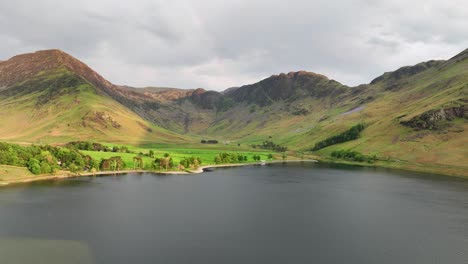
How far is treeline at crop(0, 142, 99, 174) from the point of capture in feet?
522

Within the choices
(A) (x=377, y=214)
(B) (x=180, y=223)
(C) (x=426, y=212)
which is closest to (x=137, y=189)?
(B) (x=180, y=223)

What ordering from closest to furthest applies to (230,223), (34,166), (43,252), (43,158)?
(43,252)
(230,223)
(34,166)
(43,158)

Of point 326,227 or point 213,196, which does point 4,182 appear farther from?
point 326,227

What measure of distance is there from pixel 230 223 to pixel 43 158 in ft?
434

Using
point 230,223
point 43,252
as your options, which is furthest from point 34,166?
point 230,223

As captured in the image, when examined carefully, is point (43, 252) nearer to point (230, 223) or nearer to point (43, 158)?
point (230, 223)

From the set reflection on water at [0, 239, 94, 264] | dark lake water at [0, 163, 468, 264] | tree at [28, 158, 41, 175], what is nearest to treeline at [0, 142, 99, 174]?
tree at [28, 158, 41, 175]

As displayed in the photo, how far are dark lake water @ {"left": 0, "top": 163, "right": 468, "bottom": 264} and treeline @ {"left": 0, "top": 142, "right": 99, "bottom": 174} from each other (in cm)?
2138

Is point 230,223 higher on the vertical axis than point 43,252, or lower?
higher

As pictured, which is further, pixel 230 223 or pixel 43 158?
pixel 43 158

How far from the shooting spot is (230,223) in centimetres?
9025

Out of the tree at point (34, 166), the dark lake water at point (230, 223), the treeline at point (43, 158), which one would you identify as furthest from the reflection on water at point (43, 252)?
the treeline at point (43, 158)

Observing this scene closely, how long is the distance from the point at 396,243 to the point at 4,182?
164 meters

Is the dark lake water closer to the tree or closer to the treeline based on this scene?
the tree
